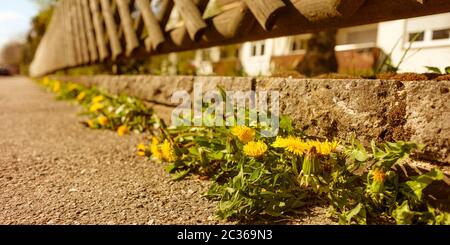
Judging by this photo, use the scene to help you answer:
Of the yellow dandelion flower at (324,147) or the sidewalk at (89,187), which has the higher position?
the yellow dandelion flower at (324,147)

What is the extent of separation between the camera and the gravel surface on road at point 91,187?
1.21 metres

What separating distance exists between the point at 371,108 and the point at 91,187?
3.60 ft

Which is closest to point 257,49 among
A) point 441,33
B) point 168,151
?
point 441,33

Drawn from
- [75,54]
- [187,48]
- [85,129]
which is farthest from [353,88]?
[75,54]

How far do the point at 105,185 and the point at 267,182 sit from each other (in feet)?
2.27

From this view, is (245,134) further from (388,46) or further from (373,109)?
(388,46)

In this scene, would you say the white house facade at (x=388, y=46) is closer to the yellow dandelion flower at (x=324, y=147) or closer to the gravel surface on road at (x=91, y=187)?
the gravel surface on road at (x=91, y=187)

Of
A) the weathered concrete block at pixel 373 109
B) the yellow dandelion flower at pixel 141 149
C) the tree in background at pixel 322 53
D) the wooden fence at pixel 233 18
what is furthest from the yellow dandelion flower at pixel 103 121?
the tree in background at pixel 322 53

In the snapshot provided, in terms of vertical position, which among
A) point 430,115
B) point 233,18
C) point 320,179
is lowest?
point 320,179

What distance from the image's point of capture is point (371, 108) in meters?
1.24

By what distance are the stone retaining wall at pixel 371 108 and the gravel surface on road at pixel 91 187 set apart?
33cm

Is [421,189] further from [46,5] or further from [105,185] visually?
[46,5]

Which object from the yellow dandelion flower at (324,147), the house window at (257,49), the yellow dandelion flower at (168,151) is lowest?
the yellow dandelion flower at (168,151)

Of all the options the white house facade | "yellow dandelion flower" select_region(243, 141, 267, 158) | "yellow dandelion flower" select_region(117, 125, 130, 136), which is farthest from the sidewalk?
the white house facade
